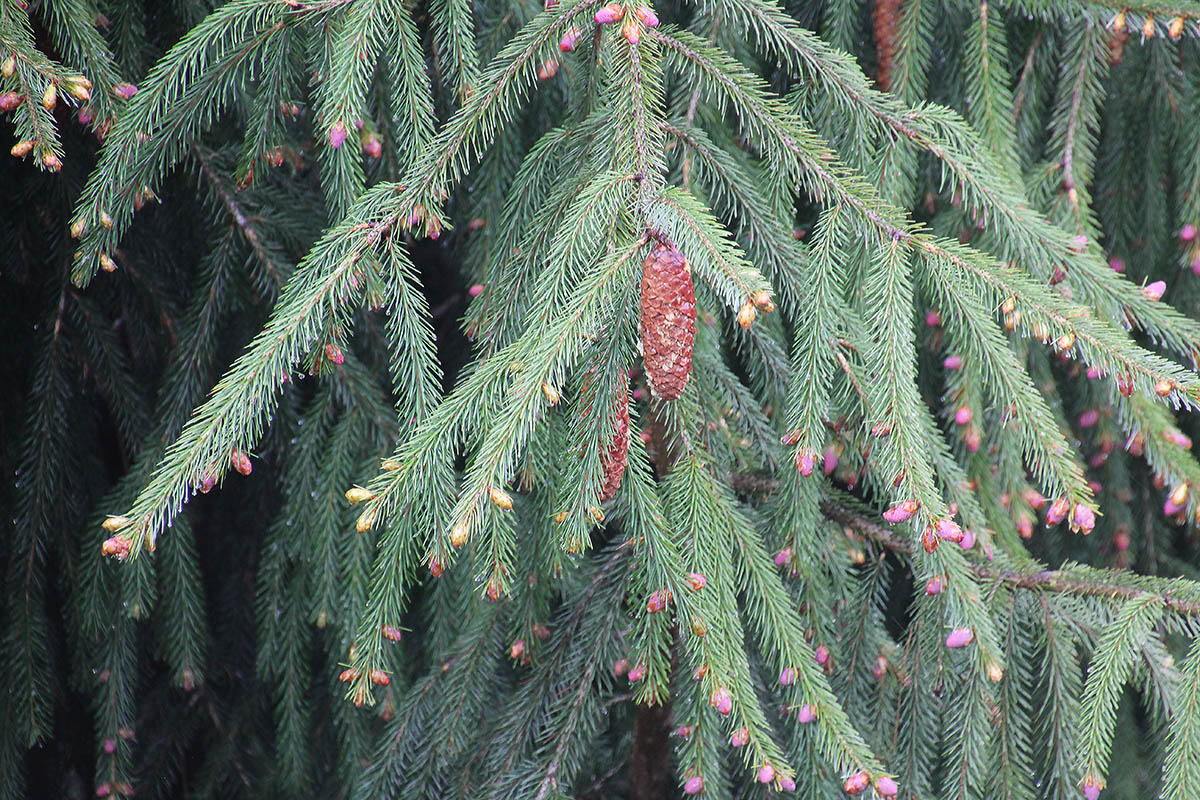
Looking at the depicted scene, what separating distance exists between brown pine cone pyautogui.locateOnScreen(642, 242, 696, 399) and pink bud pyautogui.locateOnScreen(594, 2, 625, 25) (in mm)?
280

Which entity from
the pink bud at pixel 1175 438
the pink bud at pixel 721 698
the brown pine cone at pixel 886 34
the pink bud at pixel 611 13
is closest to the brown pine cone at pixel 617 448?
the pink bud at pixel 721 698

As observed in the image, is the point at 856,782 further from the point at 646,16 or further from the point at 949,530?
the point at 646,16

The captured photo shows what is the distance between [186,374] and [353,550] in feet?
1.42

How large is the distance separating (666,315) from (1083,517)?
471mm

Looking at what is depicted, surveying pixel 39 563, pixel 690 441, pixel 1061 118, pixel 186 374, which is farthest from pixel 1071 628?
pixel 39 563

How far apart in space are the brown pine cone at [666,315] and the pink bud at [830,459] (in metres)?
0.61

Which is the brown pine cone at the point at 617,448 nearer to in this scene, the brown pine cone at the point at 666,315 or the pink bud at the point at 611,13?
the brown pine cone at the point at 666,315

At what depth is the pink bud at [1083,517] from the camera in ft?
2.85

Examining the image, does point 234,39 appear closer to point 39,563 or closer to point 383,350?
point 383,350

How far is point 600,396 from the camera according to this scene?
33.4 inches

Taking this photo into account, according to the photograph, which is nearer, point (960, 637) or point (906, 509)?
point (906, 509)

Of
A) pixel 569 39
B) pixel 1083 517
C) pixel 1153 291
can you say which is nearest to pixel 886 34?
pixel 1153 291

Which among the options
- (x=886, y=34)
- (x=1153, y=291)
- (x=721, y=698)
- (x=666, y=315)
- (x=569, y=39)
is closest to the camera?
(x=666, y=315)

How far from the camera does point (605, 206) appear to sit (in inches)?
32.8
